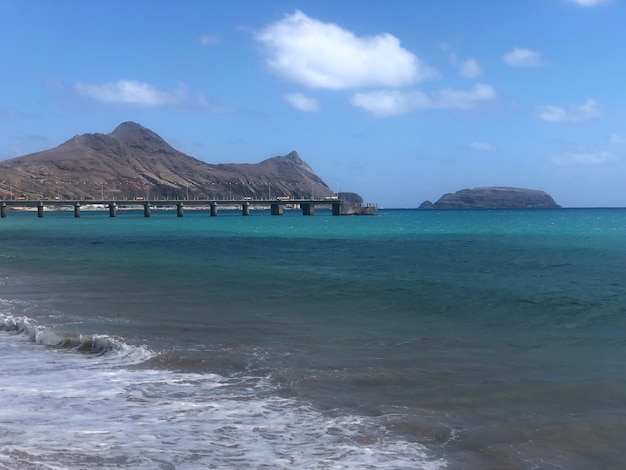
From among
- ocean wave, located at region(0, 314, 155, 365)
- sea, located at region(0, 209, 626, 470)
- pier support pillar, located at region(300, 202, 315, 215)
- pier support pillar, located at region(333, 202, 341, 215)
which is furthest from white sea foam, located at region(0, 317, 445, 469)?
pier support pillar, located at region(333, 202, 341, 215)

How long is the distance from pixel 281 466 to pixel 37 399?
11.8 feet

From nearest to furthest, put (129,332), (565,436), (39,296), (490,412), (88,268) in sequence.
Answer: (565,436) → (490,412) → (129,332) → (39,296) → (88,268)

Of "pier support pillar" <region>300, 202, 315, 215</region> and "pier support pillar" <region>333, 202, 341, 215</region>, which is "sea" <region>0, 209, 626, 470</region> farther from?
"pier support pillar" <region>300, 202, 315, 215</region>

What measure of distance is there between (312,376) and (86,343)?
4.56 m

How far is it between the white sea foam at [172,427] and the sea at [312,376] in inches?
1.1

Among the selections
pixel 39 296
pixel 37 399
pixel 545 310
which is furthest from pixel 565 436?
pixel 39 296

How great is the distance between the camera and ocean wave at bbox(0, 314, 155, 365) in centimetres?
1080

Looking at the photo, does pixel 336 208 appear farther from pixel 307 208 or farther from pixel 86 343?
pixel 86 343

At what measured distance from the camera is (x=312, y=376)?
31.3 feet

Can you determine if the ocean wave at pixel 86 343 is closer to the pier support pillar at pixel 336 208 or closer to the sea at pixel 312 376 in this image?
the sea at pixel 312 376

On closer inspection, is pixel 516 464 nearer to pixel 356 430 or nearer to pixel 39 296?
pixel 356 430

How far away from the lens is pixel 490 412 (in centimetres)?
796

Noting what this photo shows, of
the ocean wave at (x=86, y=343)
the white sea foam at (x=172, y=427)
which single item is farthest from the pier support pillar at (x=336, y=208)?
the white sea foam at (x=172, y=427)

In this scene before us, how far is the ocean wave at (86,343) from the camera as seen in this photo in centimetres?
1080
